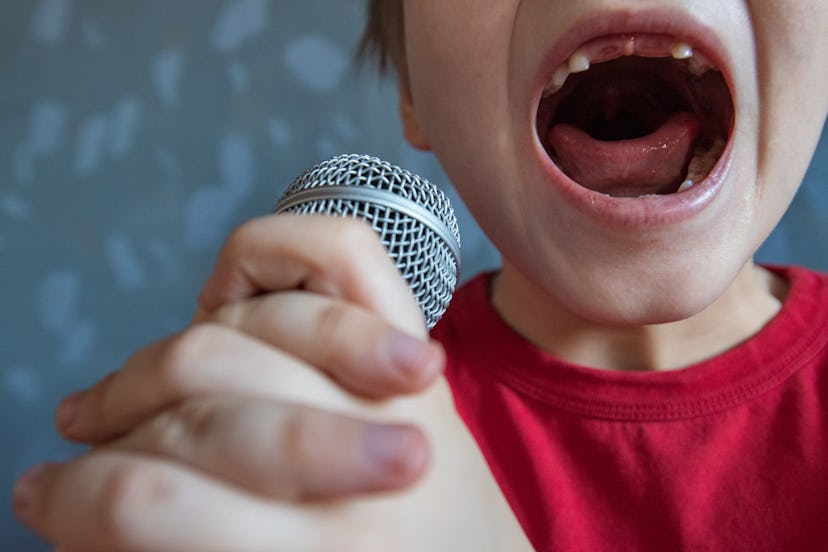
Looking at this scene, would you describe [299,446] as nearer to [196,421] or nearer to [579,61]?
[196,421]

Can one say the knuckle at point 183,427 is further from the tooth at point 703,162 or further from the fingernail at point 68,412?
the tooth at point 703,162

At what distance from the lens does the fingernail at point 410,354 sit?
1.20 feet

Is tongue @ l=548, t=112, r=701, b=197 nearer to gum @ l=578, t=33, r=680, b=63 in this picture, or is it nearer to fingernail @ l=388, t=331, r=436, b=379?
gum @ l=578, t=33, r=680, b=63

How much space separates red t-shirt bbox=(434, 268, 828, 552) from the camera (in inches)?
29.6

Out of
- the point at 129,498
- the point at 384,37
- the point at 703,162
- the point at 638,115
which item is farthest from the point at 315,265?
the point at 384,37

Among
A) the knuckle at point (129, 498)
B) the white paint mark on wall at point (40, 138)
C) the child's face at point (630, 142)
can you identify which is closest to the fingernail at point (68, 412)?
the knuckle at point (129, 498)

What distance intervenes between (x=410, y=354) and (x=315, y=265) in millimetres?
80

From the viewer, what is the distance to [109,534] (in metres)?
0.34

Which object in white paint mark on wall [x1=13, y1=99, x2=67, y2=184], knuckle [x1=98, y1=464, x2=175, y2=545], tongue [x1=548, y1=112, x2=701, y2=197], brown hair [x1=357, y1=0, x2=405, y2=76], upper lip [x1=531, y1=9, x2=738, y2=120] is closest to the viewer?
knuckle [x1=98, y1=464, x2=175, y2=545]

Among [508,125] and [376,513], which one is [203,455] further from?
[508,125]

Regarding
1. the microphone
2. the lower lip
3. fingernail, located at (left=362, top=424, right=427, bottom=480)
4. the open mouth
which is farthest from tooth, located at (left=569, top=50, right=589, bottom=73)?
fingernail, located at (left=362, top=424, right=427, bottom=480)

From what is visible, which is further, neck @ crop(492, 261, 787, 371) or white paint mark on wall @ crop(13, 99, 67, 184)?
white paint mark on wall @ crop(13, 99, 67, 184)

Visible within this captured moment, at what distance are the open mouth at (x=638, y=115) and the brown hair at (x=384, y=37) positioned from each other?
25 centimetres

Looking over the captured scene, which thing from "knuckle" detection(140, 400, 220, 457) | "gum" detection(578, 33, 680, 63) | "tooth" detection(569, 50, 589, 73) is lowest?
"knuckle" detection(140, 400, 220, 457)
